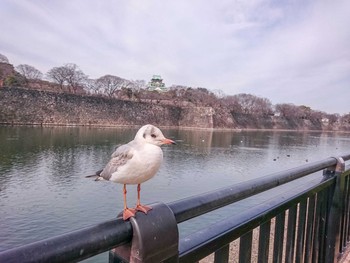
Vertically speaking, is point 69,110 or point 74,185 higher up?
point 69,110

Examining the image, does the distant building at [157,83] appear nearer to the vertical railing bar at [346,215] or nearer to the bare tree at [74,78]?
the bare tree at [74,78]

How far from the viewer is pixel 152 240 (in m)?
1.24

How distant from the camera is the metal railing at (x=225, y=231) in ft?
3.45

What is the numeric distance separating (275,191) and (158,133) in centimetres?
1625

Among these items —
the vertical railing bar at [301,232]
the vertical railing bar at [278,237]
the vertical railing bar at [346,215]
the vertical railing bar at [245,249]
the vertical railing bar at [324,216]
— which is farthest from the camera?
the vertical railing bar at [346,215]

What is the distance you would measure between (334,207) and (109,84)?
80455mm

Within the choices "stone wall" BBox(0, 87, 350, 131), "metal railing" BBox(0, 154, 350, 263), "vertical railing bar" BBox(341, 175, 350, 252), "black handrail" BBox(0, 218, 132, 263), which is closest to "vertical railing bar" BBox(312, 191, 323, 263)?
"metal railing" BBox(0, 154, 350, 263)

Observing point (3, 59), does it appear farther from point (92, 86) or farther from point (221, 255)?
point (221, 255)

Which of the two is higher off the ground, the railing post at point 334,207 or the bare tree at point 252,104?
the bare tree at point 252,104

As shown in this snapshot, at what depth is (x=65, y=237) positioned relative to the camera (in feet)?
3.32

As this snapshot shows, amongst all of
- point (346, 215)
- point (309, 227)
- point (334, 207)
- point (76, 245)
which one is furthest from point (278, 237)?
point (346, 215)

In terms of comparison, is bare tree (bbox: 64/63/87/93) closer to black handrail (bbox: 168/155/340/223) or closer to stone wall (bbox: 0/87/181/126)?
stone wall (bbox: 0/87/181/126)

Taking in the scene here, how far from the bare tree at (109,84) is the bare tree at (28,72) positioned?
14.2 m

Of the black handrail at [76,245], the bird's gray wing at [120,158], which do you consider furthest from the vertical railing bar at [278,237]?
the black handrail at [76,245]
